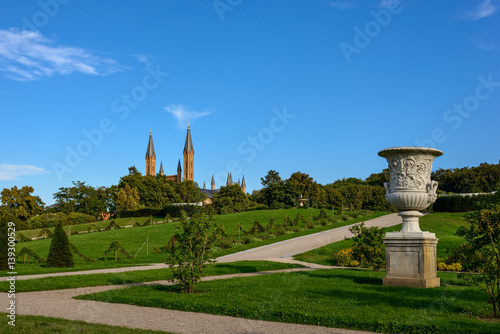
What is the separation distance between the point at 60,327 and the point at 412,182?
25.2 feet

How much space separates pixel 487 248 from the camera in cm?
663

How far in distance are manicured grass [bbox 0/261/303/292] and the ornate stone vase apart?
4856 millimetres

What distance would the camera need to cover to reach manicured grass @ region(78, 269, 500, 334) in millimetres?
6285

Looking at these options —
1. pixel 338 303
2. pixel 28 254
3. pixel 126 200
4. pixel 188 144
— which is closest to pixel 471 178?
pixel 126 200

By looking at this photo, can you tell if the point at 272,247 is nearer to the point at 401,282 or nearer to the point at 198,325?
the point at 401,282

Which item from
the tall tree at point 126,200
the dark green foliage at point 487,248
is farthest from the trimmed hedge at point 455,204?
the tall tree at point 126,200

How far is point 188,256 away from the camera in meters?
9.16

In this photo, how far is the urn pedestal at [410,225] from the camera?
9211 millimetres

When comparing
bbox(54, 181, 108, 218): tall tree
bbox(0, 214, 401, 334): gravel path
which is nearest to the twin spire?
bbox(54, 181, 108, 218): tall tree

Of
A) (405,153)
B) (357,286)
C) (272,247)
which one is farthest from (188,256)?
(272,247)

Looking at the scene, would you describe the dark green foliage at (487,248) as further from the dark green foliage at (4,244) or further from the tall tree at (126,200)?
the tall tree at (126,200)

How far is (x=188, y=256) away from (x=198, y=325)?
2.80 meters

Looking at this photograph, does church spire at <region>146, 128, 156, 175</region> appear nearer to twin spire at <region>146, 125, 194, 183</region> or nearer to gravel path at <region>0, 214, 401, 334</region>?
twin spire at <region>146, 125, 194, 183</region>

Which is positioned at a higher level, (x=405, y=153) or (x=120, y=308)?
(x=405, y=153)
